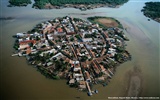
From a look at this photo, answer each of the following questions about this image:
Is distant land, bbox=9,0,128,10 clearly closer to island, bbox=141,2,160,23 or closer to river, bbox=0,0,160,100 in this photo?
river, bbox=0,0,160,100

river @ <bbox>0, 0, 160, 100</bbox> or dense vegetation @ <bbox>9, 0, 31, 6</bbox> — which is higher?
dense vegetation @ <bbox>9, 0, 31, 6</bbox>

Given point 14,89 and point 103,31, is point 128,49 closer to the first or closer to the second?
point 103,31

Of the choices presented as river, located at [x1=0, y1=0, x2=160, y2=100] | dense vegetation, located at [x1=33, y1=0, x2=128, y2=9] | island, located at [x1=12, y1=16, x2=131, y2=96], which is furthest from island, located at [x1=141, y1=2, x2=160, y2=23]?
island, located at [x1=12, y1=16, x2=131, y2=96]

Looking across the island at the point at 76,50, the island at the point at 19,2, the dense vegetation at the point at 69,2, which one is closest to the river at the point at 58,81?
the island at the point at 76,50

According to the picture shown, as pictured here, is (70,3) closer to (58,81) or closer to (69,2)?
(69,2)

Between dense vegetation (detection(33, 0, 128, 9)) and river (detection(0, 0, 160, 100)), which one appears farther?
dense vegetation (detection(33, 0, 128, 9))
